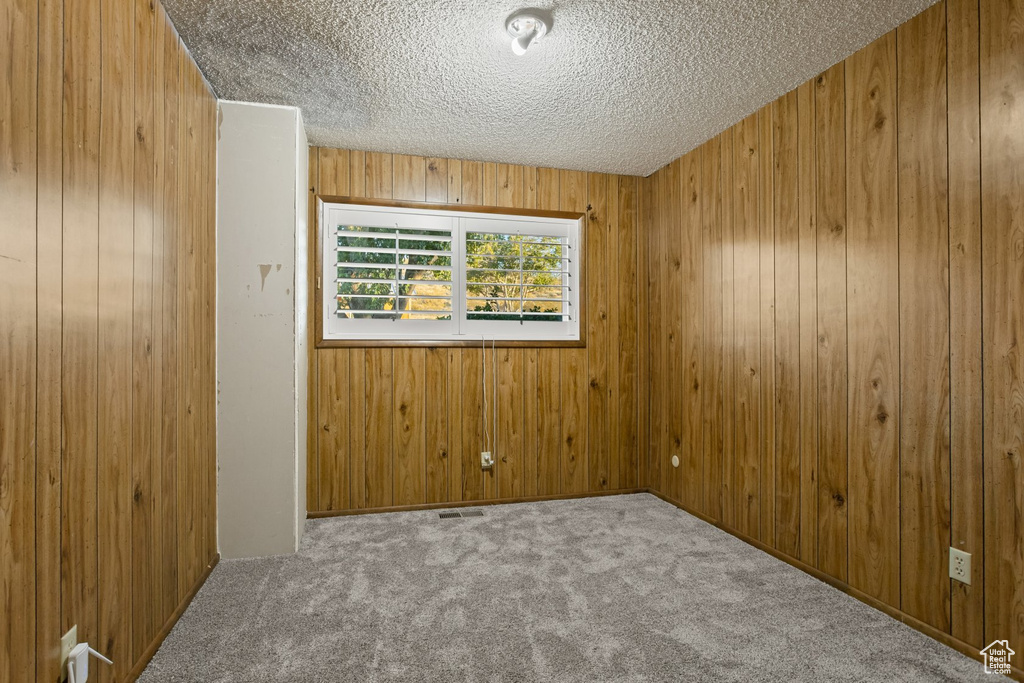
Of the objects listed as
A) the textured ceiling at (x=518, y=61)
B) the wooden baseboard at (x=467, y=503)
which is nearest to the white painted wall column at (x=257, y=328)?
the textured ceiling at (x=518, y=61)

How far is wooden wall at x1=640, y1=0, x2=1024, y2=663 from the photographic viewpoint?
1.76 m

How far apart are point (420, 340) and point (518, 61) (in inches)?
73.9

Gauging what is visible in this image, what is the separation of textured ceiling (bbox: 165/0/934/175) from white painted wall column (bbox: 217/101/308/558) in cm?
26

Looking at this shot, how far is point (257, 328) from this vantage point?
2.69 meters

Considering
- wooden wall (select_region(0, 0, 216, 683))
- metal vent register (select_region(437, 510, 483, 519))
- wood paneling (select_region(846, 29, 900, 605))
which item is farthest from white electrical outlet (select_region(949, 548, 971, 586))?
wooden wall (select_region(0, 0, 216, 683))

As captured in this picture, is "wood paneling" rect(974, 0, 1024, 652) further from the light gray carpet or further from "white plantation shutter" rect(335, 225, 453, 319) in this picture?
"white plantation shutter" rect(335, 225, 453, 319)

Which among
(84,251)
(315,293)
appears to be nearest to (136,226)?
(84,251)

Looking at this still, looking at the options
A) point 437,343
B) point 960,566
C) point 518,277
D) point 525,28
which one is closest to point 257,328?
point 437,343

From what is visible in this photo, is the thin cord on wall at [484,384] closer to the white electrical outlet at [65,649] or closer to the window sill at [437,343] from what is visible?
the window sill at [437,343]

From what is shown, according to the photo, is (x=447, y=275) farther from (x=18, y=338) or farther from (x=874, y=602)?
(x=874, y=602)

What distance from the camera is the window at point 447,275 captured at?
3469 millimetres

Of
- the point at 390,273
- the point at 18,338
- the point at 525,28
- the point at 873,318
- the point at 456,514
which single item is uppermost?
the point at 525,28

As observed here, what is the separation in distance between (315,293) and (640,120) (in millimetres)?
2245

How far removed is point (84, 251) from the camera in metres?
1.40
